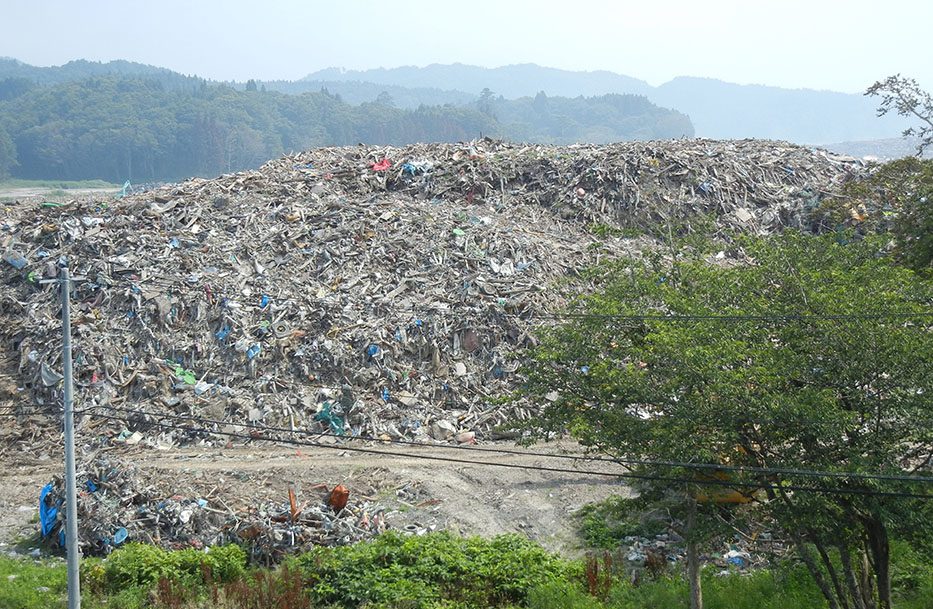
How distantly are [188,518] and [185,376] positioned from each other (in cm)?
494

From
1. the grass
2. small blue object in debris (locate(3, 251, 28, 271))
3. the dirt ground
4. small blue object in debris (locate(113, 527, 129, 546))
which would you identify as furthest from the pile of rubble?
small blue object in debris (locate(3, 251, 28, 271))

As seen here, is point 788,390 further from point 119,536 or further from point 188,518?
point 119,536

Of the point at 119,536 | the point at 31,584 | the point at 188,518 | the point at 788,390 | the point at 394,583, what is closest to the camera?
Result: the point at 788,390

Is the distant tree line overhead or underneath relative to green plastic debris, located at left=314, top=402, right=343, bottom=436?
overhead

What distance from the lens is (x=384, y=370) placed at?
18.2 m

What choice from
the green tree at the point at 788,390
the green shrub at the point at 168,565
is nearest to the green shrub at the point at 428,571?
the green shrub at the point at 168,565

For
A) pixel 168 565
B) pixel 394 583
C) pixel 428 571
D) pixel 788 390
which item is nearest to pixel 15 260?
pixel 168 565

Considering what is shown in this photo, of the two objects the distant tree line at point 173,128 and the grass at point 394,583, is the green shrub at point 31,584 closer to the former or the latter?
the grass at point 394,583

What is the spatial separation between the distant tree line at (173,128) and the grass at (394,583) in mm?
81302

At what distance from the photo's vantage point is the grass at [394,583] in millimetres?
11664

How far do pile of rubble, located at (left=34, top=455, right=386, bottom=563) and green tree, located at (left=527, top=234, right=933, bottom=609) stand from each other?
4.21 metres

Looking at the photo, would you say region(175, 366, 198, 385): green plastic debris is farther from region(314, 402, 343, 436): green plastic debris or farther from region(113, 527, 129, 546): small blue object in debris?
region(113, 527, 129, 546): small blue object in debris

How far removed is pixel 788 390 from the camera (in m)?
9.55

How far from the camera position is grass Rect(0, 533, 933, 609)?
1166cm
